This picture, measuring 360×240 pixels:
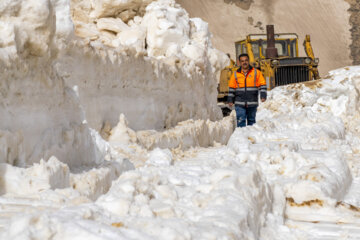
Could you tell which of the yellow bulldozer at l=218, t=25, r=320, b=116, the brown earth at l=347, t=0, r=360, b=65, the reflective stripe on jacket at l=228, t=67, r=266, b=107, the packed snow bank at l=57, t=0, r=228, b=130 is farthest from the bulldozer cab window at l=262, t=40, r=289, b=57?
the brown earth at l=347, t=0, r=360, b=65

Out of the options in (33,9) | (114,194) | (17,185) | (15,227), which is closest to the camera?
(15,227)

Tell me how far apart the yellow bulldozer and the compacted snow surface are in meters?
6.00

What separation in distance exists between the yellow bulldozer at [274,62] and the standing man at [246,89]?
24.8ft

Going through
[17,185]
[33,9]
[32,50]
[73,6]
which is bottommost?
[17,185]

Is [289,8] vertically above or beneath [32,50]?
above

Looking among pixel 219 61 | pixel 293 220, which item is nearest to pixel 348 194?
pixel 293 220

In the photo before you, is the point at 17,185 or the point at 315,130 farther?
the point at 315,130

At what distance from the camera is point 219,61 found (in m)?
12.7

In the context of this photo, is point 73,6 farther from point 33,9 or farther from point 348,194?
point 348,194

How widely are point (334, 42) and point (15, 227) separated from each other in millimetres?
40231

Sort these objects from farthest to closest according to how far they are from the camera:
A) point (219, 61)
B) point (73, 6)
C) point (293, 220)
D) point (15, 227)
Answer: point (219, 61)
point (73, 6)
point (293, 220)
point (15, 227)

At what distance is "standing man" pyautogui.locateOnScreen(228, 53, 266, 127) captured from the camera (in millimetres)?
8047

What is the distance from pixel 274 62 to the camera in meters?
16.1

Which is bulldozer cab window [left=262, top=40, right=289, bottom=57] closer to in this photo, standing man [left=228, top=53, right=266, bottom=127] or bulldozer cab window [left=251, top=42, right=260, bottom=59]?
bulldozer cab window [left=251, top=42, right=260, bottom=59]
